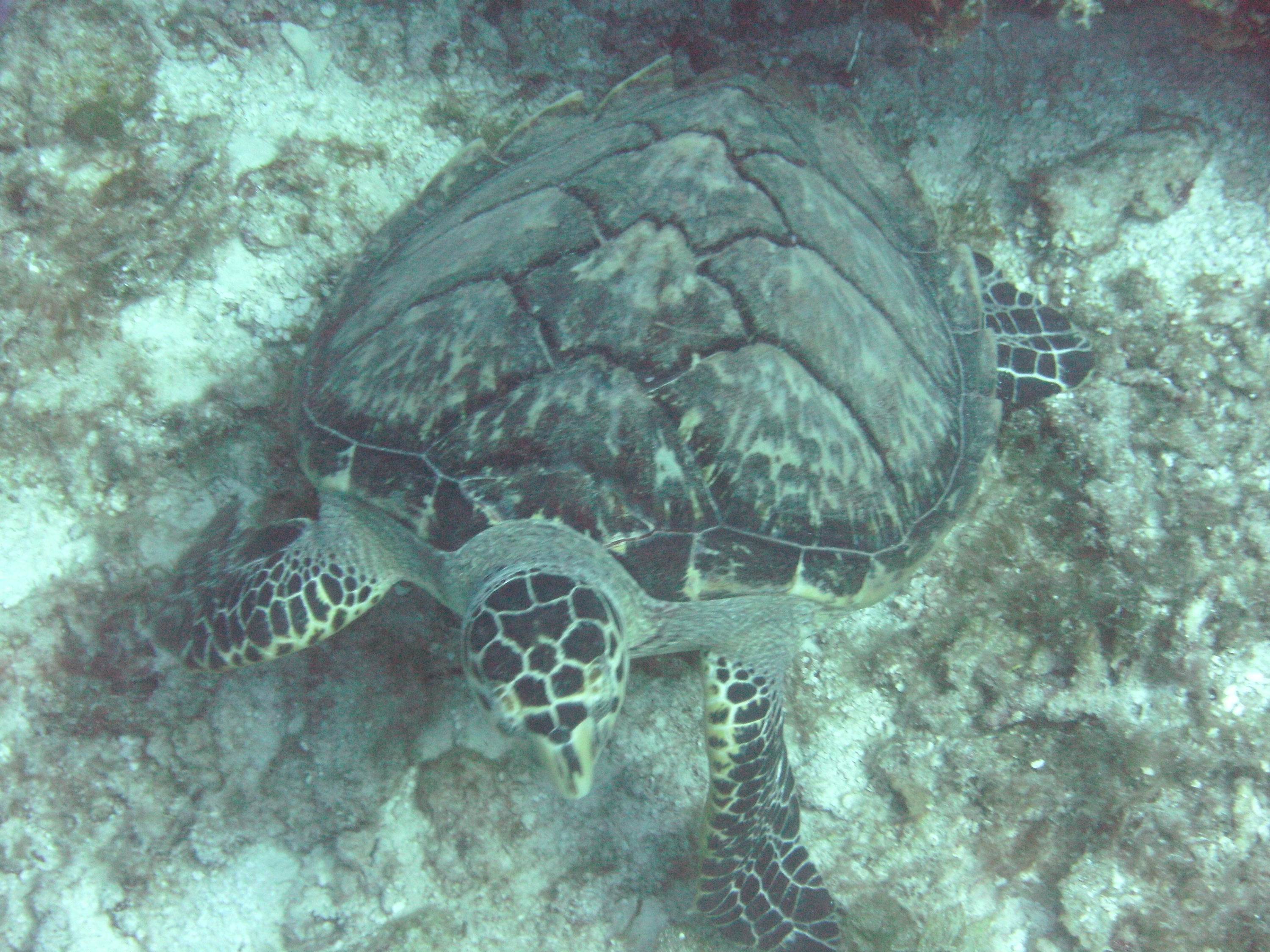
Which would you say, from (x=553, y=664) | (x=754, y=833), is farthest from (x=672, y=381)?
(x=754, y=833)

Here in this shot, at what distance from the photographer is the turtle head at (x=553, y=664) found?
179cm

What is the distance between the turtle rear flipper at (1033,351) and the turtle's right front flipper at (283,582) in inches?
94.9

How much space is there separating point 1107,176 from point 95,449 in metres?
4.26

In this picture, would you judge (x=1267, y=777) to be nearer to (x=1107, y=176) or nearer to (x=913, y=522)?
(x=913, y=522)

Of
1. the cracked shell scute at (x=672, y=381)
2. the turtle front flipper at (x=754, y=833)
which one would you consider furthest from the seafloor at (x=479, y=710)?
the cracked shell scute at (x=672, y=381)

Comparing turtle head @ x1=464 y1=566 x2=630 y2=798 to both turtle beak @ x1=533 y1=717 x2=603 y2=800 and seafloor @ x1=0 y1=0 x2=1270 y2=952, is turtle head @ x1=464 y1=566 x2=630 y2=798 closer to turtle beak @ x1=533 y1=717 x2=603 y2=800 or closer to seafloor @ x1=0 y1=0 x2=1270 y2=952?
turtle beak @ x1=533 y1=717 x2=603 y2=800

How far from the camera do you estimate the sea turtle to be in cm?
203

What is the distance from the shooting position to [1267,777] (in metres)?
2.37

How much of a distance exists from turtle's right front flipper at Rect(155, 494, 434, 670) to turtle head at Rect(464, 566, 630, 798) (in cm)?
46

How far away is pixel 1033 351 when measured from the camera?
8.99ft

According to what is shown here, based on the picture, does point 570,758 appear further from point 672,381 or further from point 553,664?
point 672,381

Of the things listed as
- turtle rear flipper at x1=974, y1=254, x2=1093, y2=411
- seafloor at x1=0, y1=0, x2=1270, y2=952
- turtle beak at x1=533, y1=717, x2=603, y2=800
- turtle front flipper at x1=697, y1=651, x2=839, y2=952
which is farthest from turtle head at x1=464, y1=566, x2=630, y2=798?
turtle rear flipper at x1=974, y1=254, x2=1093, y2=411

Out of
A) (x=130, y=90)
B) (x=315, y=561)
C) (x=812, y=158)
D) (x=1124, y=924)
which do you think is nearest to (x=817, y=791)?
(x=1124, y=924)

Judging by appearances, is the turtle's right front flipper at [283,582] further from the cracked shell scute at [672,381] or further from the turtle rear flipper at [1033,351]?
the turtle rear flipper at [1033,351]
